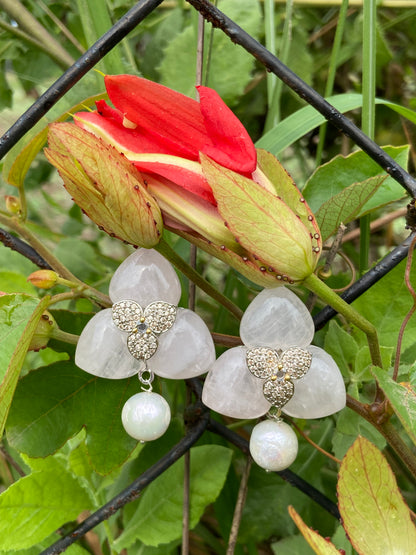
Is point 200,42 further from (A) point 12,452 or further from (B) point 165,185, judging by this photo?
(A) point 12,452

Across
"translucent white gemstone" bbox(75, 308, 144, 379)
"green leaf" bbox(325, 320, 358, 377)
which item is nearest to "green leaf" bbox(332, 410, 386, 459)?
"green leaf" bbox(325, 320, 358, 377)

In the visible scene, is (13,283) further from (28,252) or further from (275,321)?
(275,321)

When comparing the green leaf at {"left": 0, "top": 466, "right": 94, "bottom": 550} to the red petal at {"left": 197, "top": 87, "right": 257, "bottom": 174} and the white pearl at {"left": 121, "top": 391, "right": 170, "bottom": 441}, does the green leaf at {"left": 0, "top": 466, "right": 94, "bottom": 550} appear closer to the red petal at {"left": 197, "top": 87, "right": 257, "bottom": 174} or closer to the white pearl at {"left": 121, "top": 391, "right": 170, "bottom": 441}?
the white pearl at {"left": 121, "top": 391, "right": 170, "bottom": 441}

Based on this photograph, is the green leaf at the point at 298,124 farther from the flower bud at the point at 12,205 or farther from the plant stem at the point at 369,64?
the flower bud at the point at 12,205

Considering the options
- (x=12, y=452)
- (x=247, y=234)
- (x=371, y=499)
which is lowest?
(x=12, y=452)

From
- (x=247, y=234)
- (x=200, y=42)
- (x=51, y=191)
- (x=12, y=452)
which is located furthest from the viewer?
(x=51, y=191)

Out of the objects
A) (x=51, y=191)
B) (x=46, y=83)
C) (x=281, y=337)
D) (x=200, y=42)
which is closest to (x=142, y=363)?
(x=281, y=337)

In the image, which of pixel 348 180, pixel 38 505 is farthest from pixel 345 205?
pixel 38 505

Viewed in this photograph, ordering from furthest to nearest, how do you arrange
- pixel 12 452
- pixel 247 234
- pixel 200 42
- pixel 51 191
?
1. pixel 51 191
2. pixel 12 452
3. pixel 200 42
4. pixel 247 234
